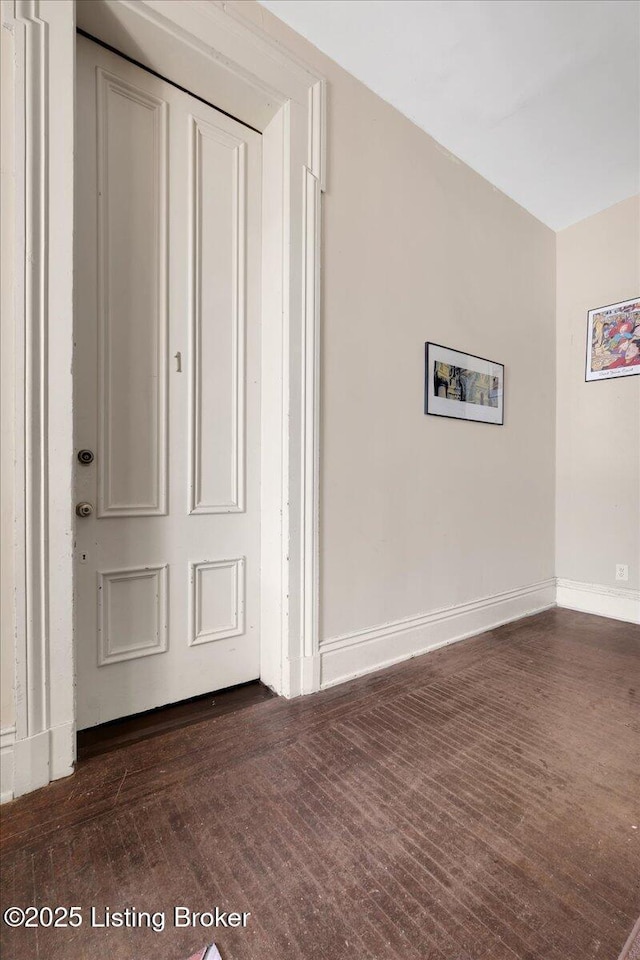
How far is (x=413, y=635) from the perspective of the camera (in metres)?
2.52

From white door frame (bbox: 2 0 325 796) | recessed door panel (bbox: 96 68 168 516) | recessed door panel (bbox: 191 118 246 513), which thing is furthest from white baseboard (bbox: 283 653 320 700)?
recessed door panel (bbox: 96 68 168 516)

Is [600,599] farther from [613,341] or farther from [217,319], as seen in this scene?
[217,319]

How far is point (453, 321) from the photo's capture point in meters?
2.77

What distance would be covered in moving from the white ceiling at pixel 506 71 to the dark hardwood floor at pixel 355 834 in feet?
9.87

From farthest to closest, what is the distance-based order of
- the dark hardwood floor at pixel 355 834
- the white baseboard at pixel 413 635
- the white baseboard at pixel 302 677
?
the white baseboard at pixel 413 635
the white baseboard at pixel 302 677
the dark hardwood floor at pixel 355 834

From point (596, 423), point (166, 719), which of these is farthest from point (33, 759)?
point (596, 423)

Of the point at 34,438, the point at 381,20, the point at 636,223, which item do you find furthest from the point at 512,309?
the point at 34,438

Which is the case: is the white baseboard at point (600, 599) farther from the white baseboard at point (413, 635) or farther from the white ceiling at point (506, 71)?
the white ceiling at point (506, 71)

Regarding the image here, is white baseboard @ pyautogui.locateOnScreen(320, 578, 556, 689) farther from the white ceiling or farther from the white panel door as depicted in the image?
the white ceiling

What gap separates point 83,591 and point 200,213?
66.8 inches

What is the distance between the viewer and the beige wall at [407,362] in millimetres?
2191

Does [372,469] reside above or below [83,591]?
above

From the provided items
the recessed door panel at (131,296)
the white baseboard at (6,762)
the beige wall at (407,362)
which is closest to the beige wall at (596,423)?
the beige wall at (407,362)

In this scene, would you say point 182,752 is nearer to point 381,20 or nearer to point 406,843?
point 406,843
